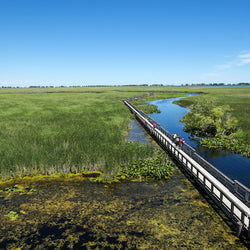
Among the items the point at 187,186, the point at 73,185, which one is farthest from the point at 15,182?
the point at 187,186

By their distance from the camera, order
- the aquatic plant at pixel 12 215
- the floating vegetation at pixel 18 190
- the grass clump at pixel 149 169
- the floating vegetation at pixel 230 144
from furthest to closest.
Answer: the floating vegetation at pixel 230 144
the grass clump at pixel 149 169
the floating vegetation at pixel 18 190
the aquatic plant at pixel 12 215

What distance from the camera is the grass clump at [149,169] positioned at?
48.9 ft

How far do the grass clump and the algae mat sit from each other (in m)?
1.03

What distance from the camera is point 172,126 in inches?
1399

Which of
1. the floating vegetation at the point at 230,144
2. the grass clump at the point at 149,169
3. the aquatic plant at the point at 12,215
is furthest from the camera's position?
the floating vegetation at the point at 230,144

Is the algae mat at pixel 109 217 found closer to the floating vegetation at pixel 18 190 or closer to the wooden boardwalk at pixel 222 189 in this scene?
the floating vegetation at pixel 18 190

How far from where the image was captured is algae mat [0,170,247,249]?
853 cm

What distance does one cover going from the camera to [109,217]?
400 inches

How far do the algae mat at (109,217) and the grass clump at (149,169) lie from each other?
103 cm

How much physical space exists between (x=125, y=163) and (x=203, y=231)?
8.55 metres

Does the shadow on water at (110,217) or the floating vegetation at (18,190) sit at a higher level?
the floating vegetation at (18,190)

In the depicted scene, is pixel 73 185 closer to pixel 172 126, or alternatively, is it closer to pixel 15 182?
pixel 15 182

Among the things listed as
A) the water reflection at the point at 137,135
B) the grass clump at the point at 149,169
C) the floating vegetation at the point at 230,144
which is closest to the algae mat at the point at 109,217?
the grass clump at the point at 149,169

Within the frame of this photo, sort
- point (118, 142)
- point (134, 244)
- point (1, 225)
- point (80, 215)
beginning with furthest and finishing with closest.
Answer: point (118, 142) < point (80, 215) < point (1, 225) < point (134, 244)
